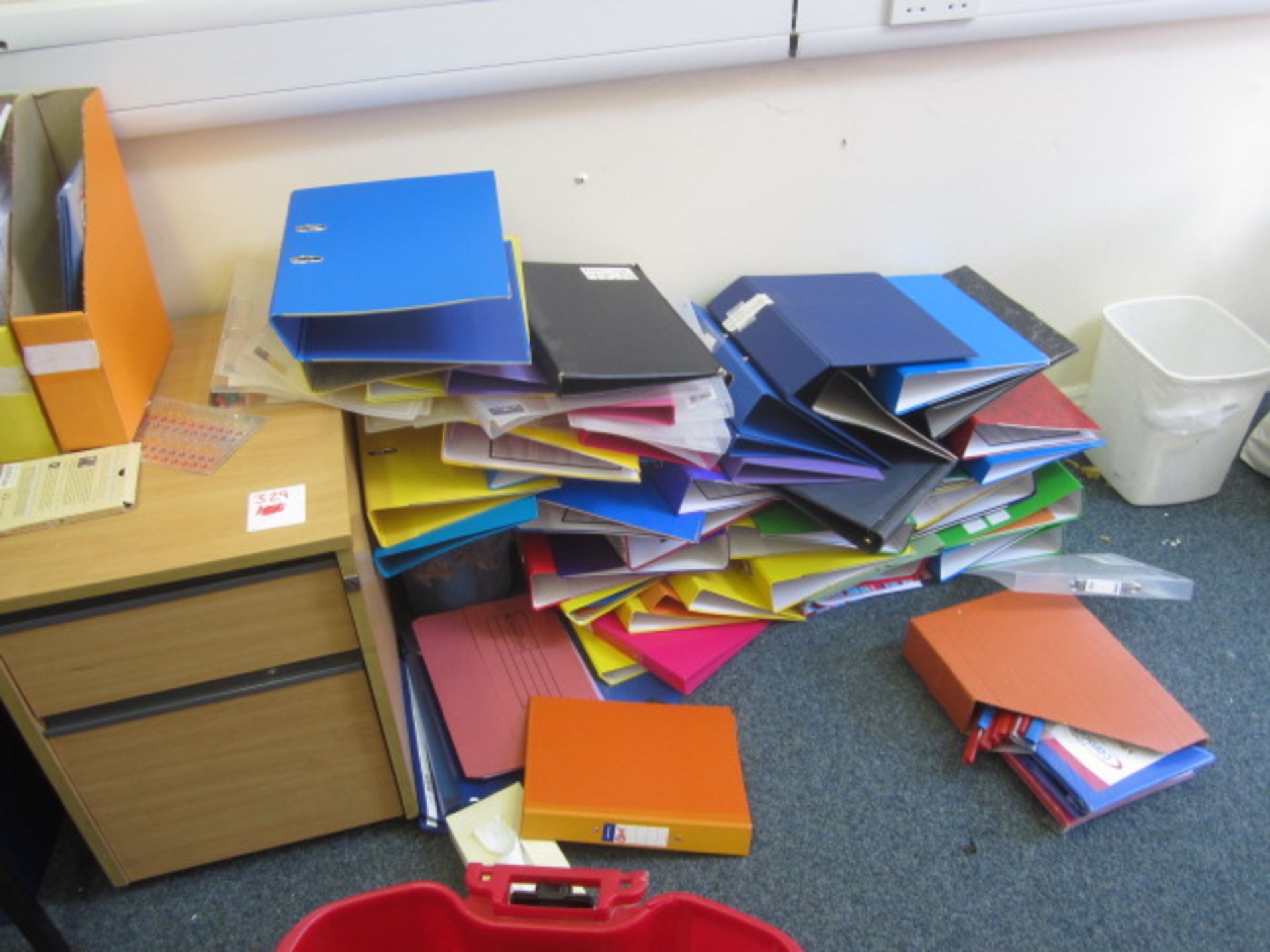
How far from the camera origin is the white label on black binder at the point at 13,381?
1085 millimetres

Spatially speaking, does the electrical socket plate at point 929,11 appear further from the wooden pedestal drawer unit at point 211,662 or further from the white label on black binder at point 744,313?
the wooden pedestal drawer unit at point 211,662

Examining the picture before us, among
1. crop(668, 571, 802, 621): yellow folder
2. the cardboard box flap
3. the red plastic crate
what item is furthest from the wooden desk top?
the cardboard box flap

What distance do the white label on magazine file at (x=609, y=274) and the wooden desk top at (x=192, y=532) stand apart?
491 millimetres

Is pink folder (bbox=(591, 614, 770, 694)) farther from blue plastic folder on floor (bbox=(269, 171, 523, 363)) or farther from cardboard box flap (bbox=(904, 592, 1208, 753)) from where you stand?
blue plastic folder on floor (bbox=(269, 171, 523, 363))

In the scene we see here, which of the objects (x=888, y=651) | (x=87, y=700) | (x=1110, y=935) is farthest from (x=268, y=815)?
(x=1110, y=935)

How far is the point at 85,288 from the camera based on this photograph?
1.11 metres

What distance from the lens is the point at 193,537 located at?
3.51 ft

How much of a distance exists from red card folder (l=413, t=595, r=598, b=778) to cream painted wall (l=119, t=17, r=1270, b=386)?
24.2 inches

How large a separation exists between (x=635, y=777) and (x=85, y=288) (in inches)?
36.5

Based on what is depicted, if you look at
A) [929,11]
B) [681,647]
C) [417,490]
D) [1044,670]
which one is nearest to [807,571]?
[681,647]

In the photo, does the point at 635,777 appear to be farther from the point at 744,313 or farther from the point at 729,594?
the point at 744,313

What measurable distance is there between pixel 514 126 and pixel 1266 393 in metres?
1.82

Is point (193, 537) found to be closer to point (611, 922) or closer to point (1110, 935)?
point (611, 922)

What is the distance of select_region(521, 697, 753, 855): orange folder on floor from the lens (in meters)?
1.31
